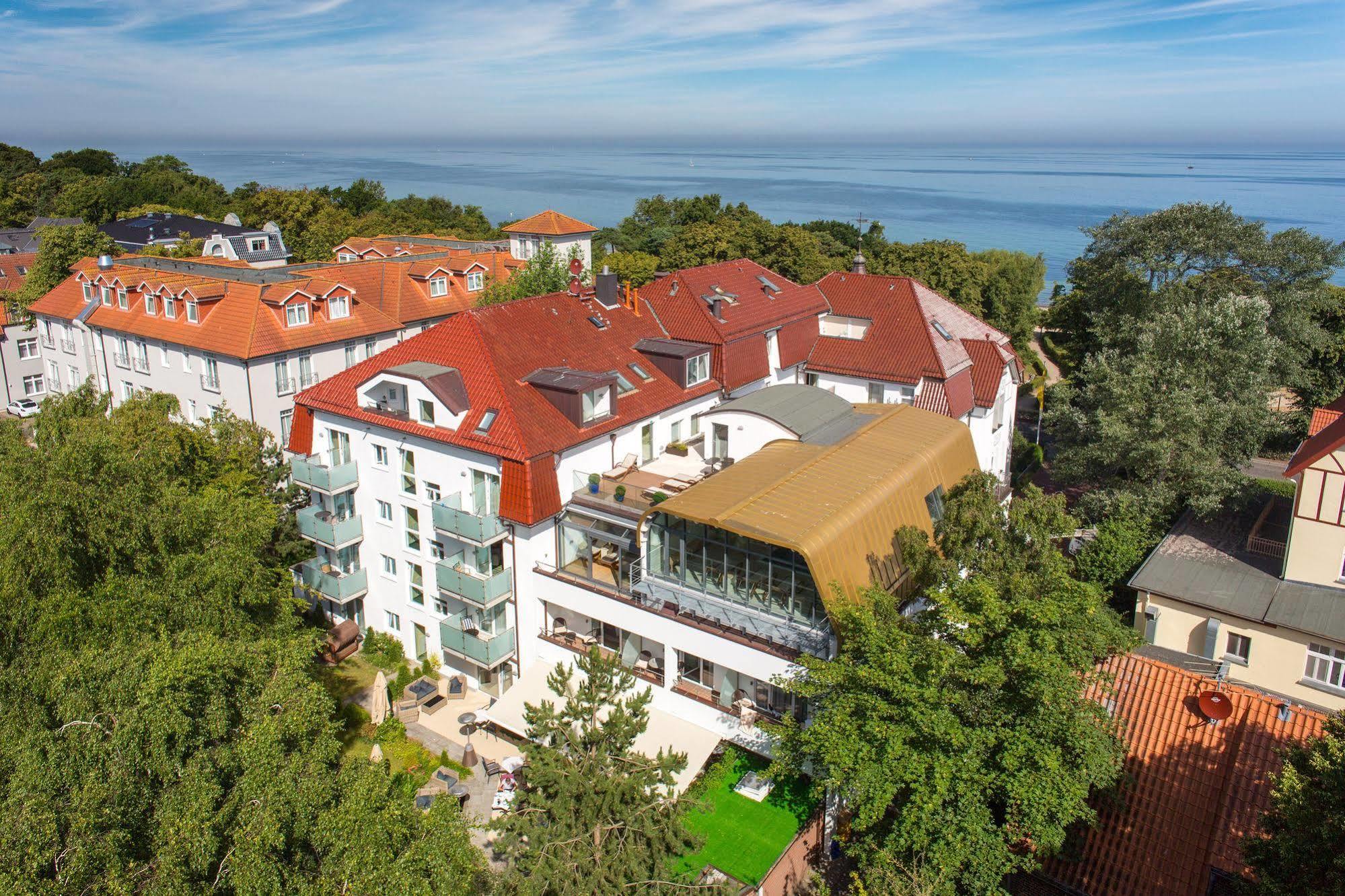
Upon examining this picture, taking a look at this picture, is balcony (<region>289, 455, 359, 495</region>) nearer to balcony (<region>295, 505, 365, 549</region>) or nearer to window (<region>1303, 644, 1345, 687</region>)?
balcony (<region>295, 505, 365, 549</region>)

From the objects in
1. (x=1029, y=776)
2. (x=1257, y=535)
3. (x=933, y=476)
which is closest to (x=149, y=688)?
(x=1029, y=776)

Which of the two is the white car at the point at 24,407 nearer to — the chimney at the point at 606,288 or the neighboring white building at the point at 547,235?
the neighboring white building at the point at 547,235

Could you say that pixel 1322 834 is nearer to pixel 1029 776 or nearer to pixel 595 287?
pixel 1029 776

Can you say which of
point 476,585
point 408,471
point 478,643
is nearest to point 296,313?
point 408,471

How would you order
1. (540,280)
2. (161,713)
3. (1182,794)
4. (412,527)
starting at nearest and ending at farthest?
(161,713) → (1182,794) → (412,527) → (540,280)

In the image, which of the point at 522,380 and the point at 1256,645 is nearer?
the point at 1256,645

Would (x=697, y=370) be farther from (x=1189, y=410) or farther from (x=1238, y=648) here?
(x=1238, y=648)

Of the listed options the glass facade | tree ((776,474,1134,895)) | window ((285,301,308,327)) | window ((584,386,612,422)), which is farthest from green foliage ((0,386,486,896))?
window ((285,301,308,327))
